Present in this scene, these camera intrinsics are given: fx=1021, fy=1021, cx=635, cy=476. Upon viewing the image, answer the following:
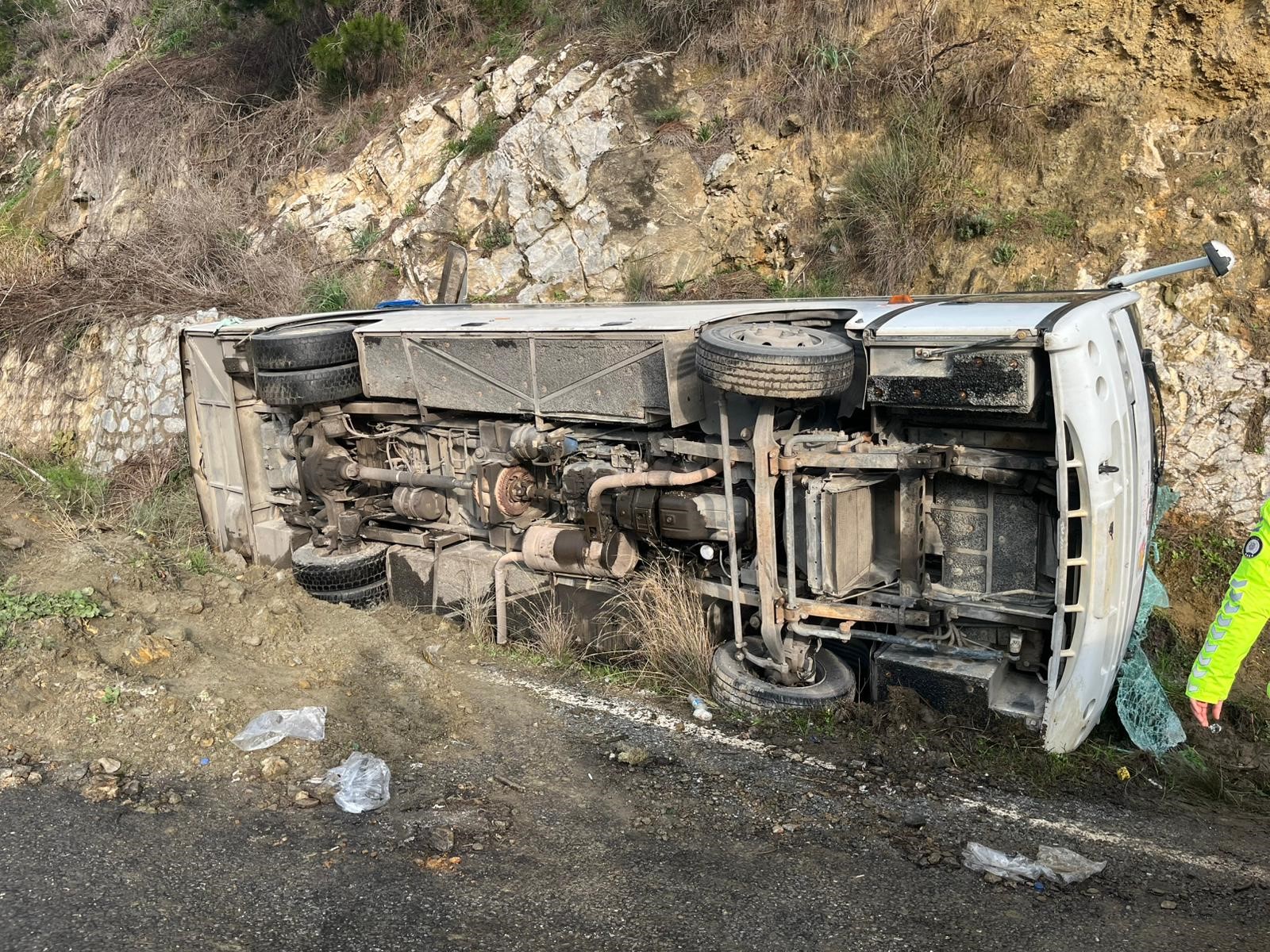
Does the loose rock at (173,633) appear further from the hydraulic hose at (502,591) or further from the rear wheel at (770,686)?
the rear wheel at (770,686)

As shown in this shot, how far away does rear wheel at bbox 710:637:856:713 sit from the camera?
536 centimetres

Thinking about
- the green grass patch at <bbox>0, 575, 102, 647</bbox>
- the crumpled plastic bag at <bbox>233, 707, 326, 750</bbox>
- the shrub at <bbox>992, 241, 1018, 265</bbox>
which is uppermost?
the shrub at <bbox>992, 241, 1018, 265</bbox>

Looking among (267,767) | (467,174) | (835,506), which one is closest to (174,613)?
(267,767)

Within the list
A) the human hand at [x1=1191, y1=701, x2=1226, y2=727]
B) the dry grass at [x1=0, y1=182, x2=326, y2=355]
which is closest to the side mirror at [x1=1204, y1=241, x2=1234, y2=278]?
the human hand at [x1=1191, y1=701, x2=1226, y2=727]

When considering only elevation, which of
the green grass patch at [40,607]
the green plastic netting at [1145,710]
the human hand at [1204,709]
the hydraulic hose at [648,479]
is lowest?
the green plastic netting at [1145,710]

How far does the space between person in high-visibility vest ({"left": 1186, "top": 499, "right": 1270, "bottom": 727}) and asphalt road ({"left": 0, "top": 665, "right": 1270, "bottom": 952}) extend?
745 mm

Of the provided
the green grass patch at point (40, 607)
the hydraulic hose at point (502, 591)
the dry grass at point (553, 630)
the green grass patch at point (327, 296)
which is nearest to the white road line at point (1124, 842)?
the dry grass at point (553, 630)

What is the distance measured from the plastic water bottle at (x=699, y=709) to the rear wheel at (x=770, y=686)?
0.31 ft

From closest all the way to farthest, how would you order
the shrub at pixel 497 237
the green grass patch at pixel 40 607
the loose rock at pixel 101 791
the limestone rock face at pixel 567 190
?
the loose rock at pixel 101 791 → the green grass patch at pixel 40 607 → the limestone rock face at pixel 567 190 → the shrub at pixel 497 237

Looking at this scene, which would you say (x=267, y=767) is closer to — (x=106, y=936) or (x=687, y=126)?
(x=106, y=936)

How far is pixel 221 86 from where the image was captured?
1634 cm

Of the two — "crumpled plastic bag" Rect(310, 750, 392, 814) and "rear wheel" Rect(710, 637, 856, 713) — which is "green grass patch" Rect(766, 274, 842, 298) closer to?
"rear wheel" Rect(710, 637, 856, 713)

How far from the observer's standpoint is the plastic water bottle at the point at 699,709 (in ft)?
17.8

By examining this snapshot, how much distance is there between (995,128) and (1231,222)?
232cm
